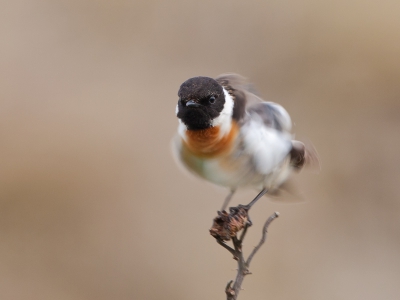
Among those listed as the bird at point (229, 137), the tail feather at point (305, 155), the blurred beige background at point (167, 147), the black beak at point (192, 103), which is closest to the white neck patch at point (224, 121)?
the bird at point (229, 137)

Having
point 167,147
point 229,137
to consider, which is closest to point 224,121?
point 229,137

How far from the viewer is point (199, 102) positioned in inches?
94.0

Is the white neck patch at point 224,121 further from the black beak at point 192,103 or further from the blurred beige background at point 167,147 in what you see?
the blurred beige background at point 167,147

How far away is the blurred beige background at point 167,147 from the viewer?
484 centimetres

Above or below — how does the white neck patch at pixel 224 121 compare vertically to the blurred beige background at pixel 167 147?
below

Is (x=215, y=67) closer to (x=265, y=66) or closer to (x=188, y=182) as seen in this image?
(x=265, y=66)

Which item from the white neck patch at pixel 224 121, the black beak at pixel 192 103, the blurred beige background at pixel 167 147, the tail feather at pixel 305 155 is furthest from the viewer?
the blurred beige background at pixel 167 147

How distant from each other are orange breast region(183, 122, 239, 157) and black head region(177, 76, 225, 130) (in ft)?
0.10

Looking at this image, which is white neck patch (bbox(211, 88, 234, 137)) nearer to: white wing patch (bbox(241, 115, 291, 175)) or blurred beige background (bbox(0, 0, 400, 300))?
white wing patch (bbox(241, 115, 291, 175))

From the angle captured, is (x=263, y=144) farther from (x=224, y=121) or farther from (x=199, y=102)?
(x=199, y=102)

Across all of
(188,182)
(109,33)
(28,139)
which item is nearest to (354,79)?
(188,182)

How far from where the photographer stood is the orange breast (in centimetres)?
251

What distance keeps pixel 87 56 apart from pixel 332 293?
144 inches

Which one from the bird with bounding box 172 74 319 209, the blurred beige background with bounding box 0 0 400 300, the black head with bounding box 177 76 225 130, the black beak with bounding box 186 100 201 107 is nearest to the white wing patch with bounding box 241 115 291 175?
the bird with bounding box 172 74 319 209
